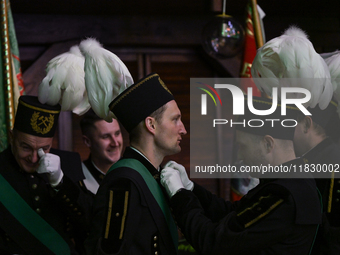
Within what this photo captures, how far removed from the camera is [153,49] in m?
4.00

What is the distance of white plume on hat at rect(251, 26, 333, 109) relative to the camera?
165 cm

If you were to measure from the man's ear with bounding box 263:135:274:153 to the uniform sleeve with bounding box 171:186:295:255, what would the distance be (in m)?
0.20

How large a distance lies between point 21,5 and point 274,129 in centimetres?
274

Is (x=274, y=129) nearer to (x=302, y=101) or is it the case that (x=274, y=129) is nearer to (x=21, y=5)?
(x=302, y=101)

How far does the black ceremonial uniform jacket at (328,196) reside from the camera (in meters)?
1.83

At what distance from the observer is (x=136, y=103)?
5.28 feet

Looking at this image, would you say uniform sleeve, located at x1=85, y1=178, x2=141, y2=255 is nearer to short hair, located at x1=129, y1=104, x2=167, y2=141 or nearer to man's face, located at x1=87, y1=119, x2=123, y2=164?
short hair, located at x1=129, y1=104, x2=167, y2=141

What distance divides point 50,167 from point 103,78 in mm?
565

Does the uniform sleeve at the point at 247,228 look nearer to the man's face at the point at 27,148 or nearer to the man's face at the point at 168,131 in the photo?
the man's face at the point at 168,131

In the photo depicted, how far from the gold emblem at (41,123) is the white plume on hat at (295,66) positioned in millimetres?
1092

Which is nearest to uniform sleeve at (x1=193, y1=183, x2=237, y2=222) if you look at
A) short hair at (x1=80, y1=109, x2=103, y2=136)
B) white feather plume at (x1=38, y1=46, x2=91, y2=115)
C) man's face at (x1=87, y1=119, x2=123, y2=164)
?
white feather plume at (x1=38, y1=46, x2=91, y2=115)

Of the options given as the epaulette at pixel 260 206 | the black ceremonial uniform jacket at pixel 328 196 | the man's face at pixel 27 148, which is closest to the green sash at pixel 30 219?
the man's face at pixel 27 148

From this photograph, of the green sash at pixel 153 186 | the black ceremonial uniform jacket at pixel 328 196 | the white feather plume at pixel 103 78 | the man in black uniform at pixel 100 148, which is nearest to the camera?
the green sash at pixel 153 186

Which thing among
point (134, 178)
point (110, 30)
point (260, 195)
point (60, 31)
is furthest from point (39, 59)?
point (260, 195)
